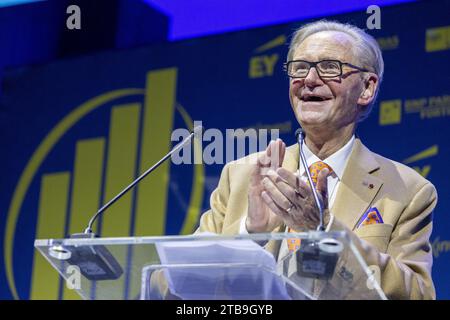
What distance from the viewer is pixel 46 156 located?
469 centimetres

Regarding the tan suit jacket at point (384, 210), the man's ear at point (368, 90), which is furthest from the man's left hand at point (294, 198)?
the man's ear at point (368, 90)

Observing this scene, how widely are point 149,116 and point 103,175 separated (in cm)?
40

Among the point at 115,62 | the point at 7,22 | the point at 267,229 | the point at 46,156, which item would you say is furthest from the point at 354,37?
the point at 7,22

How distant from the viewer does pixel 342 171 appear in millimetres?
2711

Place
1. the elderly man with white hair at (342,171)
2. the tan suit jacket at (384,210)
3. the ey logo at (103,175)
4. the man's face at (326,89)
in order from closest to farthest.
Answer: the tan suit jacket at (384,210)
the elderly man with white hair at (342,171)
the man's face at (326,89)
the ey logo at (103,175)

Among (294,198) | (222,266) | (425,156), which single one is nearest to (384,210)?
(294,198)

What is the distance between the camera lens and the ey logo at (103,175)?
4.26 metres

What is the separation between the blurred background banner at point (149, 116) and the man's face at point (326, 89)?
40.9 inches

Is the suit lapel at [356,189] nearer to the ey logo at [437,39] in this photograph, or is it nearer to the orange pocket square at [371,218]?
the orange pocket square at [371,218]

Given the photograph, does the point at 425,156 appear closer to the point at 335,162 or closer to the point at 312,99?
the point at 335,162

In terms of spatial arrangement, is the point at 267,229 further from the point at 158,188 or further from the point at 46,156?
the point at 46,156

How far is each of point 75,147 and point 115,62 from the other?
0.52 m

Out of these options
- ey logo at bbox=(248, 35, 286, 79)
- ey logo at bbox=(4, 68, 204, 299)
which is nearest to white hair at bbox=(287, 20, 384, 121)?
ey logo at bbox=(248, 35, 286, 79)
